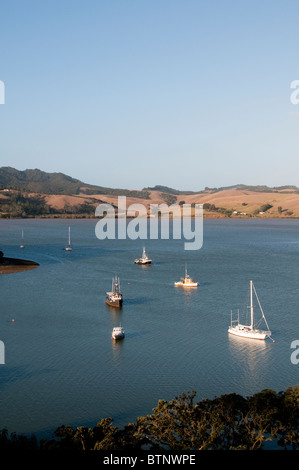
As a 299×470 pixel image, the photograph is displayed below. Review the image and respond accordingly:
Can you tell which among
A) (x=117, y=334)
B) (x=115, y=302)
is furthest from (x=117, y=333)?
(x=115, y=302)

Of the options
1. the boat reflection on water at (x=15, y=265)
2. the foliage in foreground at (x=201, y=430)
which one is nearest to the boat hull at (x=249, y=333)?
the foliage in foreground at (x=201, y=430)

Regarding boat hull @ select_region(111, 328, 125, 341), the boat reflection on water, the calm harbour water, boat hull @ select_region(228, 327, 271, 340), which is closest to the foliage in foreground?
the calm harbour water

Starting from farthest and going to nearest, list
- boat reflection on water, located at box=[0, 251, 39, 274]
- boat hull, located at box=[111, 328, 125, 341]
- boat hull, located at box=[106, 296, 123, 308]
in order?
boat reflection on water, located at box=[0, 251, 39, 274] → boat hull, located at box=[106, 296, 123, 308] → boat hull, located at box=[111, 328, 125, 341]

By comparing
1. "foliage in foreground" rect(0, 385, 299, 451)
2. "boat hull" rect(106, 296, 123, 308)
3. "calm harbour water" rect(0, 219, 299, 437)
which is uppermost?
"foliage in foreground" rect(0, 385, 299, 451)

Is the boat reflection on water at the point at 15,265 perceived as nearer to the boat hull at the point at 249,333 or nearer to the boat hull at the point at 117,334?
the boat hull at the point at 117,334

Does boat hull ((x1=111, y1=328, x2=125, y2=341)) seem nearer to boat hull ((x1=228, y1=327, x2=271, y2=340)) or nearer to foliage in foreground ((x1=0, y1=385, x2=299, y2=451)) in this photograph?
boat hull ((x1=228, y1=327, x2=271, y2=340))

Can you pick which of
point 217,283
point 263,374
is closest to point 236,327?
point 263,374

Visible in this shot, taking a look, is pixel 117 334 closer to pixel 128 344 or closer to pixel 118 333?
pixel 118 333
